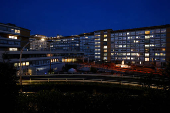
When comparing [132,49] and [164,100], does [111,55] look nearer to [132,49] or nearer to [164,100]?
[132,49]

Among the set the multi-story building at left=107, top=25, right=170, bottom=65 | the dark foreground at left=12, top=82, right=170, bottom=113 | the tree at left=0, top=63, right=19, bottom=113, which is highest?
the multi-story building at left=107, top=25, right=170, bottom=65

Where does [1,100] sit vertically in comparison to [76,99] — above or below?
above

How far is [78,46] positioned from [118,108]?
3098 inches

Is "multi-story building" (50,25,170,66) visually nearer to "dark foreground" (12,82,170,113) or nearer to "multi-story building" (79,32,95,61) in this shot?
"multi-story building" (79,32,95,61)

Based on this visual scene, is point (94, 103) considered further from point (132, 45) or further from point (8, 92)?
point (132, 45)

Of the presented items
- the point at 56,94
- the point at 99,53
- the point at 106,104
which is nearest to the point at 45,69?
the point at 56,94

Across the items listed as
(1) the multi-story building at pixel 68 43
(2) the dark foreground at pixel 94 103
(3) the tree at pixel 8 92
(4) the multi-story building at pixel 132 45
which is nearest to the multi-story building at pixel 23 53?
(2) the dark foreground at pixel 94 103

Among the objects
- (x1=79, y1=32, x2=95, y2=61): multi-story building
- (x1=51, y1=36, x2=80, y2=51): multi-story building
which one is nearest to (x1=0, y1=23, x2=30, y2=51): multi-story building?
(x1=51, y1=36, x2=80, y2=51): multi-story building

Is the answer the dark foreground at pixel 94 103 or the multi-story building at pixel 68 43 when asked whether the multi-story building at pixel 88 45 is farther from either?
the dark foreground at pixel 94 103

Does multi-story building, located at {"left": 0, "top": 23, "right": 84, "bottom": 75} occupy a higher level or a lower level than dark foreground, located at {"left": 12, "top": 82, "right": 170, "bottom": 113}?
higher

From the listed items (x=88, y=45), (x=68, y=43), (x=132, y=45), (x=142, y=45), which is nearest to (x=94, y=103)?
(x=132, y=45)

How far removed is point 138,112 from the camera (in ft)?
24.3

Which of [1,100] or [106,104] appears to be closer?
[1,100]

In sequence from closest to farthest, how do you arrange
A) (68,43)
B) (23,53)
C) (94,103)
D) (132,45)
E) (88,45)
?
(94,103) < (23,53) < (132,45) < (88,45) < (68,43)
